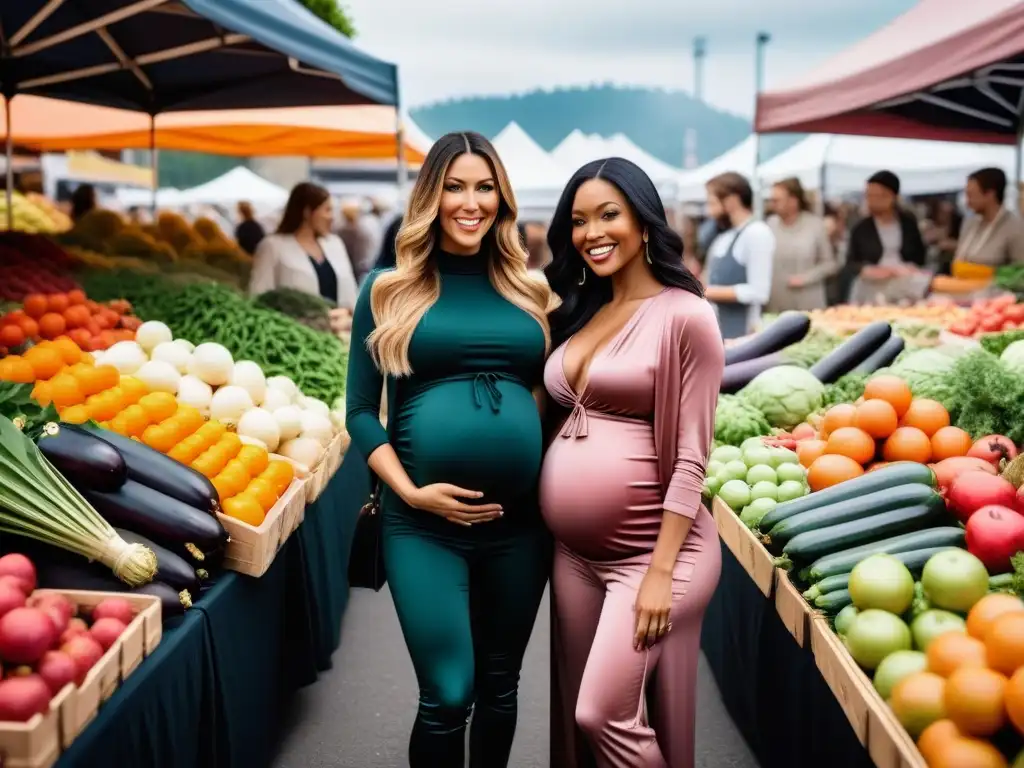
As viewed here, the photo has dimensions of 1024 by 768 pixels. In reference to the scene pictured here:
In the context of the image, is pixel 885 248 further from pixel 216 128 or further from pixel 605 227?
pixel 605 227

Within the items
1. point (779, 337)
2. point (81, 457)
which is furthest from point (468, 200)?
point (779, 337)

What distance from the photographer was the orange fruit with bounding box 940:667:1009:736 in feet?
6.71

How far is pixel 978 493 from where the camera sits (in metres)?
2.91

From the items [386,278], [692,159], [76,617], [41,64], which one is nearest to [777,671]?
[386,278]

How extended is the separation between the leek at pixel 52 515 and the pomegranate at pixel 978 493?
2.24 metres

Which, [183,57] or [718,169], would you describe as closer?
[183,57]

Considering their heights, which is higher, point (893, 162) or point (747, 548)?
point (893, 162)

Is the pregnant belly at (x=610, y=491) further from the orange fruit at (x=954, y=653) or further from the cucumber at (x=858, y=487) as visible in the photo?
the cucumber at (x=858, y=487)

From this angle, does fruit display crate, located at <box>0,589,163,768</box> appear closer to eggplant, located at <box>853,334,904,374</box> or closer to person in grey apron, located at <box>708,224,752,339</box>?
eggplant, located at <box>853,334,904,374</box>

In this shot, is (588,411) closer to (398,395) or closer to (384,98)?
(398,395)

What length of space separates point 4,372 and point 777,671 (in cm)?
290

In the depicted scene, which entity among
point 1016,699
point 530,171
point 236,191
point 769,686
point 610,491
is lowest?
point 769,686

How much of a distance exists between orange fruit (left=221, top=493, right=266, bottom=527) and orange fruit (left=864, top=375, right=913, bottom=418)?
224 centimetres

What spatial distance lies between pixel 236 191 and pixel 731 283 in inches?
688
